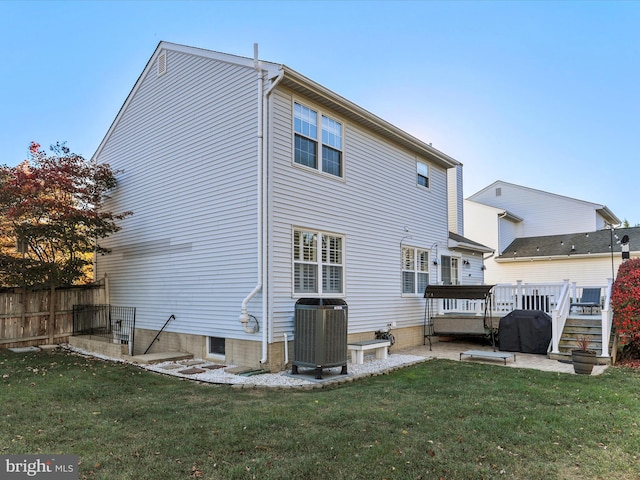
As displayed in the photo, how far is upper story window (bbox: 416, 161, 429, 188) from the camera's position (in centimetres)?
1294

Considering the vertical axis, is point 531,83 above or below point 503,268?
above

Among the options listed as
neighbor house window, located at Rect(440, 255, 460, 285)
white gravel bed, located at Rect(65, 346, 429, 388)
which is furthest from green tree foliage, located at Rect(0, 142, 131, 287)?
neighbor house window, located at Rect(440, 255, 460, 285)

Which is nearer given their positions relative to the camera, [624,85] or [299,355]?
[299,355]

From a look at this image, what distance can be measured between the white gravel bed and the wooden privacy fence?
3383 mm

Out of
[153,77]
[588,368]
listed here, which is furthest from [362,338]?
[153,77]

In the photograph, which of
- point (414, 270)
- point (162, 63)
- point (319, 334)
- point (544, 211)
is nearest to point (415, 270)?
point (414, 270)

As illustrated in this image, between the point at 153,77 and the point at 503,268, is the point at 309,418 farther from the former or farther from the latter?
the point at 503,268

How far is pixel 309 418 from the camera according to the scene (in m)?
4.75

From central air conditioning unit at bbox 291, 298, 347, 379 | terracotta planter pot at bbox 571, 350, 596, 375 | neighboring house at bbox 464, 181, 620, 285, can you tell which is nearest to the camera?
central air conditioning unit at bbox 291, 298, 347, 379

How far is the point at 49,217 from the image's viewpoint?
10258 mm

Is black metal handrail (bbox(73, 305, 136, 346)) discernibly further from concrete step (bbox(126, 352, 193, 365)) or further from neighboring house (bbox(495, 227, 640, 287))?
neighboring house (bbox(495, 227, 640, 287))

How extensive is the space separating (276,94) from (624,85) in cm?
1537

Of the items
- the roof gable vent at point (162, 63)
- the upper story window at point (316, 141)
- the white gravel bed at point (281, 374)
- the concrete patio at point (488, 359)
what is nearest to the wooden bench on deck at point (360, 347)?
the white gravel bed at point (281, 374)

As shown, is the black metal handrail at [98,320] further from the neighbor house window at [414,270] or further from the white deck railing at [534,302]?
the white deck railing at [534,302]
